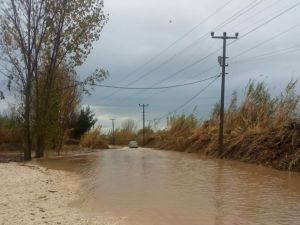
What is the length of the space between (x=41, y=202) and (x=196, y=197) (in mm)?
4210

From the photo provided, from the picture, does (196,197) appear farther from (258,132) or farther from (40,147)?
(40,147)

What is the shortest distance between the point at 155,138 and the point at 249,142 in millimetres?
42593

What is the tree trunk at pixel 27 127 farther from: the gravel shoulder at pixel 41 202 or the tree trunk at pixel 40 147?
the gravel shoulder at pixel 41 202

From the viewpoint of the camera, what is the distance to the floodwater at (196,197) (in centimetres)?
1124

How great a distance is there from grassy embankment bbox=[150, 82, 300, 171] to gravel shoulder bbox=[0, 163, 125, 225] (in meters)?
10.3

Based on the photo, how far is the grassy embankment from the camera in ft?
79.0

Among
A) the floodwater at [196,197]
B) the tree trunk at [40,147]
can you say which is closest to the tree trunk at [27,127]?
the tree trunk at [40,147]

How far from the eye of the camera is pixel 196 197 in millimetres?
14242

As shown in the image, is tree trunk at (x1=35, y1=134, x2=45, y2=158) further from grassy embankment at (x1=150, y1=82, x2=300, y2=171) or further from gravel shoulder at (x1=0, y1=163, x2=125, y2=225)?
gravel shoulder at (x1=0, y1=163, x2=125, y2=225)

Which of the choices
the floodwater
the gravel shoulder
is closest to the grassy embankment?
the floodwater

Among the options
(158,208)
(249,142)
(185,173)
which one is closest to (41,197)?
(158,208)

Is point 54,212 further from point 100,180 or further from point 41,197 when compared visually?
point 100,180

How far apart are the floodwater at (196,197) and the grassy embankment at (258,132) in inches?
110

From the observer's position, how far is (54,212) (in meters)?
11.3
